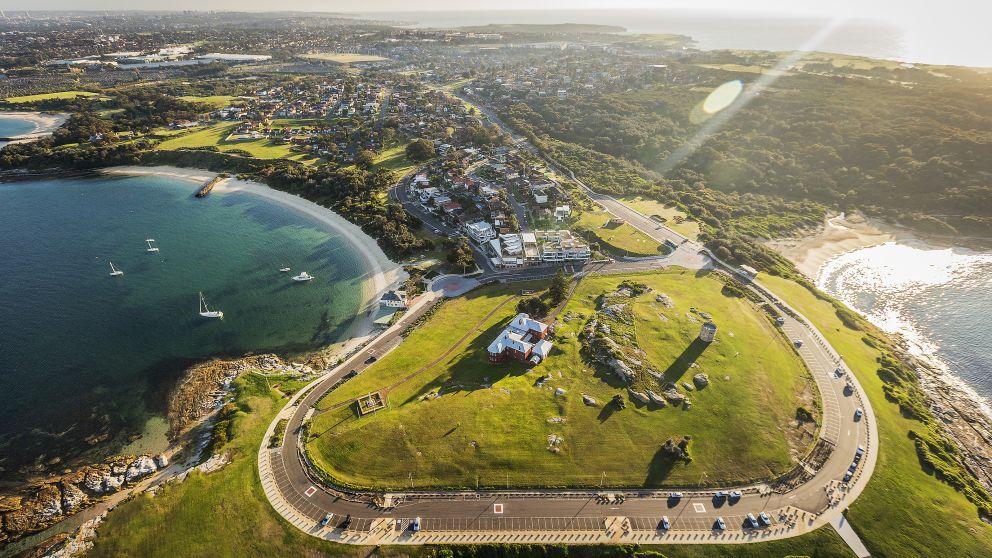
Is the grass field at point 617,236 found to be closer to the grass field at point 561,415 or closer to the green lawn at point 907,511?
the grass field at point 561,415

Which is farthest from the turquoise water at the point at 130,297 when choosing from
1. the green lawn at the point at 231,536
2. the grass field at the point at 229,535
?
the green lawn at the point at 231,536

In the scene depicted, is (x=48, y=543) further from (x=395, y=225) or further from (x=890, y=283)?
(x=890, y=283)

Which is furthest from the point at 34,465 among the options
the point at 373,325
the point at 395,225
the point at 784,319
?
the point at 784,319

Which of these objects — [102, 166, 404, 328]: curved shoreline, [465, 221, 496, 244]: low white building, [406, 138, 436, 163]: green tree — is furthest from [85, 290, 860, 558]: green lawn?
[406, 138, 436, 163]: green tree

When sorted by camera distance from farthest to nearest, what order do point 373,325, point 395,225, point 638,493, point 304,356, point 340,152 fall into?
point 340,152
point 395,225
point 373,325
point 304,356
point 638,493

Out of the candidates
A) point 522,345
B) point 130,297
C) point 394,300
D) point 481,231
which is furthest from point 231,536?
point 481,231

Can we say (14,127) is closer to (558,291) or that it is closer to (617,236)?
(558,291)
